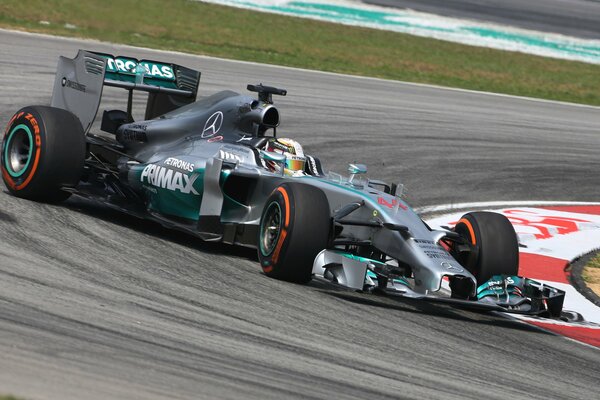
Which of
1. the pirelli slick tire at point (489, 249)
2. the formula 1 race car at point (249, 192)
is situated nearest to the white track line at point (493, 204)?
the formula 1 race car at point (249, 192)

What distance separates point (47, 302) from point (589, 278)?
18.7ft

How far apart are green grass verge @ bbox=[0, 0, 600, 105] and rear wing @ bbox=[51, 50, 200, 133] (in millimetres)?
11261

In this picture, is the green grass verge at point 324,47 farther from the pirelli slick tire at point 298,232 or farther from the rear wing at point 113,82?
the pirelli slick tire at point 298,232

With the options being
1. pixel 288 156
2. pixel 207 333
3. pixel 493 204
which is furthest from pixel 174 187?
pixel 493 204

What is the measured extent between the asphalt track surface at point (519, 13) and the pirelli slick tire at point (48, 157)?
866 inches

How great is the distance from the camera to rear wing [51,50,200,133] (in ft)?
32.9

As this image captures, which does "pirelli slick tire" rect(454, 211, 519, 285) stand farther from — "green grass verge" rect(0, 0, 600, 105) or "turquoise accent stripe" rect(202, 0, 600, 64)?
"turquoise accent stripe" rect(202, 0, 600, 64)

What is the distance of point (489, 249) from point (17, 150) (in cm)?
417

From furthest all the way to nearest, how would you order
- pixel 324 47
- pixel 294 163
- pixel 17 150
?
pixel 324 47, pixel 17 150, pixel 294 163

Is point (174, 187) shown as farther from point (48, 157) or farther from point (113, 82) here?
point (113, 82)

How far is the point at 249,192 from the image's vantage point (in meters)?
8.82

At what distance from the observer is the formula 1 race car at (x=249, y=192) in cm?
768

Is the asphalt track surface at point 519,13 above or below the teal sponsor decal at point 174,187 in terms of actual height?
above

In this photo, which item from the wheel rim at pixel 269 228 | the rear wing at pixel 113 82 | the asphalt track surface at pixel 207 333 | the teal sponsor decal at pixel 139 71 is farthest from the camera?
the teal sponsor decal at pixel 139 71
